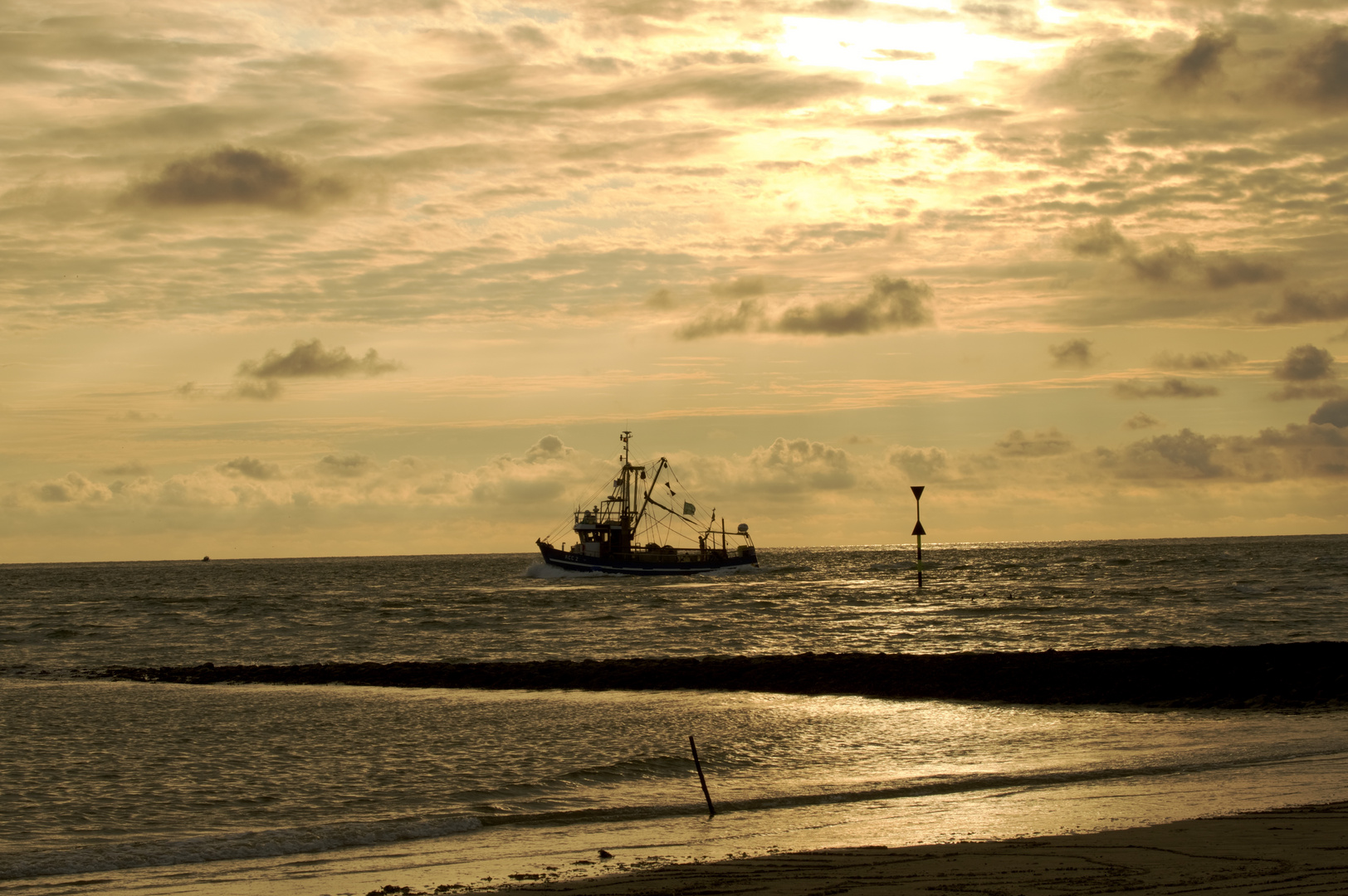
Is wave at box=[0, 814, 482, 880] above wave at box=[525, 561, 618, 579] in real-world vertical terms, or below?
above

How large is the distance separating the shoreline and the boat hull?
7731 cm

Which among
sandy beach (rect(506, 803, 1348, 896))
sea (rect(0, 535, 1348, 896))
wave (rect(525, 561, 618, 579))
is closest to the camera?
sandy beach (rect(506, 803, 1348, 896))

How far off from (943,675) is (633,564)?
87156 millimetres

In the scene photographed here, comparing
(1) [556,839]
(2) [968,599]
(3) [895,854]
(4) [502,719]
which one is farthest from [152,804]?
(2) [968,599]

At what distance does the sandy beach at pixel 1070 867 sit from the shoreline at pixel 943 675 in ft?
41.6

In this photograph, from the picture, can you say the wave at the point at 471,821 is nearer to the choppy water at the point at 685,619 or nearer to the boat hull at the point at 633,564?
the choppy water at the point at 685,619

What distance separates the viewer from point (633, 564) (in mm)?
114938

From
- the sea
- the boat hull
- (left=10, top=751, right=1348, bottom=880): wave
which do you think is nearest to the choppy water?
the sea

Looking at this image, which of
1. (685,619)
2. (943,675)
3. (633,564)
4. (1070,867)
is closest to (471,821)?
(1070,867)

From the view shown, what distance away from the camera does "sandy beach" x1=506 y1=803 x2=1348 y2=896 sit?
987 cm

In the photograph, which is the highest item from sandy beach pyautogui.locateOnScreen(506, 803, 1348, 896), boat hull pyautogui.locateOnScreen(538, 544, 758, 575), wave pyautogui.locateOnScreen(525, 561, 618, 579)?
sandy beach pyautogui.locateOnScreen(506, 803, 1348, 896)

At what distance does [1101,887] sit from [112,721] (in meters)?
22.7

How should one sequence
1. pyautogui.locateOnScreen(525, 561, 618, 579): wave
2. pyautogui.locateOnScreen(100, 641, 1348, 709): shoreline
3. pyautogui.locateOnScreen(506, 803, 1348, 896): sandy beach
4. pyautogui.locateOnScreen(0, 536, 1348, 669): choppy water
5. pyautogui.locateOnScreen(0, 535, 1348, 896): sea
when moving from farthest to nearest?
pyautogui.locateOnScreen(525, 561, 618, 579): wave → pyautogui.locateOnScreen(0, 536, 1348, 669): choppy water → pyautogui.locateOnScreen(100, 641, 1348, 709): shoreline → pyautogui.locateOnScreen(0, 535, 1348, 896): sea → pyautogui.locateOnScreen(506, 803, 1348, 896): sandy beach

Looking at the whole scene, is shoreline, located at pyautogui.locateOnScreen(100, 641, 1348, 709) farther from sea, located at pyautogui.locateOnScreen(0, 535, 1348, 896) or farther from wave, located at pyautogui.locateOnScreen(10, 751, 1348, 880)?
wave, located at pyautogui.locateOnScreen(10, 751, 1348, 880)
